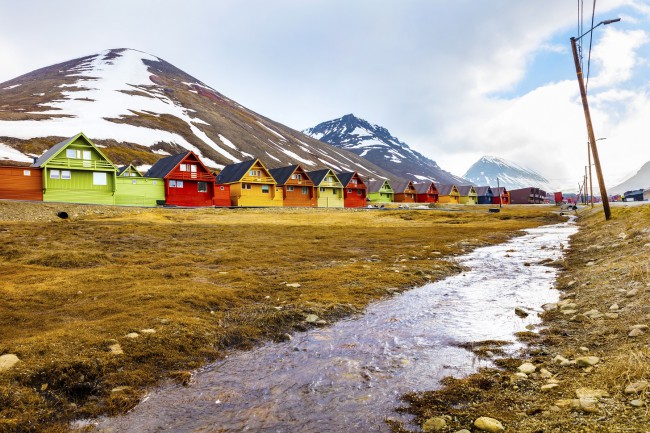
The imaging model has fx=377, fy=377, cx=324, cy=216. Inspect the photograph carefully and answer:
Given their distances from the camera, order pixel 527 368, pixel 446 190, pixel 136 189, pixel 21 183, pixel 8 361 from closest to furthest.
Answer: pixel 527 368
pixel 8 361
pixel 21 183
pixel 136 189
pixel 446 190

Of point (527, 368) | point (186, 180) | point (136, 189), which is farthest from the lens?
point (186, 180)

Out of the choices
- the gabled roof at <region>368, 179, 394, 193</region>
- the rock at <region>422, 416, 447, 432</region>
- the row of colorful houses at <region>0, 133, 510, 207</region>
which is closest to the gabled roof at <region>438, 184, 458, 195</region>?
the gabled roof at <region>368, 179, 394, 193</region>

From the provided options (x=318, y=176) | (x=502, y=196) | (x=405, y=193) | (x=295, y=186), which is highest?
(x=318, y=176)

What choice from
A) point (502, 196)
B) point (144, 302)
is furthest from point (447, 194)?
point (144, 302)

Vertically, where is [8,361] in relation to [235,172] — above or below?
below

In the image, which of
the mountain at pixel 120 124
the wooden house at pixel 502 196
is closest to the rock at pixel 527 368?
the mountain at pixel 120 124

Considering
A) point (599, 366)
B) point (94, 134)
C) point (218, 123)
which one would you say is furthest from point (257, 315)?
point (218, 123)

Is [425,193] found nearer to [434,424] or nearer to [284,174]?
[284,174]

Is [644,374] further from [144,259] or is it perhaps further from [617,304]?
[144,259]

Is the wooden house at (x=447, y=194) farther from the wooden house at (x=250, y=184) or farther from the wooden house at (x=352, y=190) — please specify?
the wooden house at (x=250, y=184)

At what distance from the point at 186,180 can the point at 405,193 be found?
263ft

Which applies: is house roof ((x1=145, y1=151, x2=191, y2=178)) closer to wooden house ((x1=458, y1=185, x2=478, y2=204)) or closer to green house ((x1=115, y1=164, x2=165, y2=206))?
green house ((x1=115, y1=164, x2=165, y2=206))

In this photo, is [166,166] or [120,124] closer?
[166,166]

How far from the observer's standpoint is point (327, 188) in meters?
89.8
